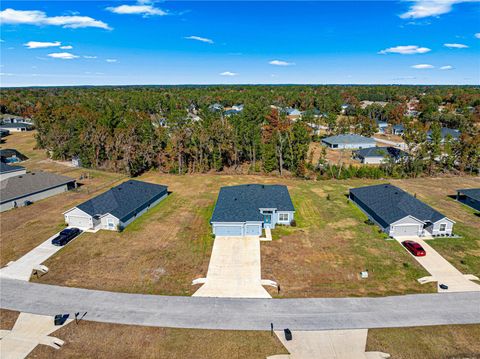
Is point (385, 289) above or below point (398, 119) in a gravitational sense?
below

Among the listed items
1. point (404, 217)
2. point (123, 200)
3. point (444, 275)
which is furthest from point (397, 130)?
point (123, 200)

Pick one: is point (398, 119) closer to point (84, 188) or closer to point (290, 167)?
point (290, 167)

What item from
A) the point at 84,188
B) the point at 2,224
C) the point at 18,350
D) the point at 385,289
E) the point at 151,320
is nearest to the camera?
the point at 18,350

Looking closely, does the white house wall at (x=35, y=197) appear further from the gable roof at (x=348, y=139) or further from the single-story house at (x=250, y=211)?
the gable roof at (x=348, y=139)

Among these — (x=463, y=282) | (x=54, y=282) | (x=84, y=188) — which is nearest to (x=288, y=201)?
(x=463, y=282)

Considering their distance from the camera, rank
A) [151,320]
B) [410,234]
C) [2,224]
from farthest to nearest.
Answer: [2,224], [410,234], [151,320]

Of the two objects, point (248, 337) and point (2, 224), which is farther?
point (2, 224)

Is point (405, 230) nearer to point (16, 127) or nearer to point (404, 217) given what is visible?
point (404, 217)
